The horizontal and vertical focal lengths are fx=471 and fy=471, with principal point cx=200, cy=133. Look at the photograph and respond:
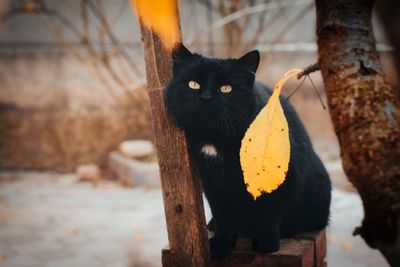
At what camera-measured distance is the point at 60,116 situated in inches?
243

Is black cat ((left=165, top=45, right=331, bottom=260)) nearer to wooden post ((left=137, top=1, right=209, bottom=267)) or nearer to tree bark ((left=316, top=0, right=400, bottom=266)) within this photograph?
wooden post ((left=137, top=1, right=209, bottom=267))

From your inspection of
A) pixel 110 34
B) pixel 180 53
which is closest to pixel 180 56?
pixel 180 53

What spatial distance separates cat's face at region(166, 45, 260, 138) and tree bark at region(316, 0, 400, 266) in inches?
26.3

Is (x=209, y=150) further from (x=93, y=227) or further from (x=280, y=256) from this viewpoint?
(x=93, y=227)

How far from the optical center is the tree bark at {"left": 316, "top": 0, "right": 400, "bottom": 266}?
2.43 feet

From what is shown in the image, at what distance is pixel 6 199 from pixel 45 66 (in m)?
2.10

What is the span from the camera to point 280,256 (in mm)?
1675

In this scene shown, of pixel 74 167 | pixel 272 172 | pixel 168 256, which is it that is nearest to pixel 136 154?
pixel 74 167

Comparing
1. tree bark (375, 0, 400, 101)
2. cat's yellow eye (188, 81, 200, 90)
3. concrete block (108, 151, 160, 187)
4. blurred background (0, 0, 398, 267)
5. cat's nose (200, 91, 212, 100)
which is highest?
blurred background (0, 0, 398, 267)

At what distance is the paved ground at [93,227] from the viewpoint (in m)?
3.02

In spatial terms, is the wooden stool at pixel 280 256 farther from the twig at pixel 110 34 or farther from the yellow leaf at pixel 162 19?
the twig at pixel 110 34

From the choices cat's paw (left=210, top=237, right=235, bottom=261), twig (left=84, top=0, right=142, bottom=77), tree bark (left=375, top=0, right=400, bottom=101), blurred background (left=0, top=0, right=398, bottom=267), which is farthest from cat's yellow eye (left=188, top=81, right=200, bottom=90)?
twig (left=84, top=0, right=142, bottom=77)

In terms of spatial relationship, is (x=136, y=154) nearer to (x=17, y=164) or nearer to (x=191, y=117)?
(x=17, y=164)

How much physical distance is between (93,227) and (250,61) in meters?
2.60
